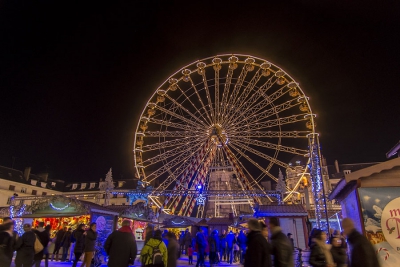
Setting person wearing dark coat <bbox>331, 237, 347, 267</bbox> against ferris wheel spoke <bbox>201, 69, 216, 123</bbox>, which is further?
ferris wheel spoke <bbox>201, 69, 216, 123</bbox>

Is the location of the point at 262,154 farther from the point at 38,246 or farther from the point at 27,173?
the point at 27,173

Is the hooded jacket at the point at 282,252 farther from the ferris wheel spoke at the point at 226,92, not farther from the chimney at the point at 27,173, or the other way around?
the chimney at the point at 27,173

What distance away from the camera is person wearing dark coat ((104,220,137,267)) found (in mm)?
5848

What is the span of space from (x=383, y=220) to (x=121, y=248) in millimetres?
6920

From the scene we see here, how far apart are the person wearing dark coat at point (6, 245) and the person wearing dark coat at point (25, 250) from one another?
2.04 feet

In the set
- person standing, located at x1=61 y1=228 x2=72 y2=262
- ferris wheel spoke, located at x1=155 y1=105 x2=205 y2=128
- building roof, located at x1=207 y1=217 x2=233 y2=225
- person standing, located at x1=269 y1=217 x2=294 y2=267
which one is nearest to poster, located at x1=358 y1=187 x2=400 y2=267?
person standing, located at x1=269 y1=217 x2=294 y2=267

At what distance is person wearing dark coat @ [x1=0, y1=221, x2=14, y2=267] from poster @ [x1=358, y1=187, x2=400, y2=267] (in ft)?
28.8

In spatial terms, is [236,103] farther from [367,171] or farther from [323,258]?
[323,258]

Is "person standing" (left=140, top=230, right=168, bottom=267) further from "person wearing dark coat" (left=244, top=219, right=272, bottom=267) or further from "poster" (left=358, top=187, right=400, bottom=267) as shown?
"poster" (left=358, top=187, right=400, bottom=267)

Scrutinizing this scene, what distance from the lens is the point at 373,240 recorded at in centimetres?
812

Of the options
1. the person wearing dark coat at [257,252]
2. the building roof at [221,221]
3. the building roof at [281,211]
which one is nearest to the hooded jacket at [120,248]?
the person wearing dark coat at [257,252]

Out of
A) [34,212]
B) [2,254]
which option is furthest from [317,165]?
[34,212]

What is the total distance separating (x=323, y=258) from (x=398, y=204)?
4812 mm

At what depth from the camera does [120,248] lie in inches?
233
